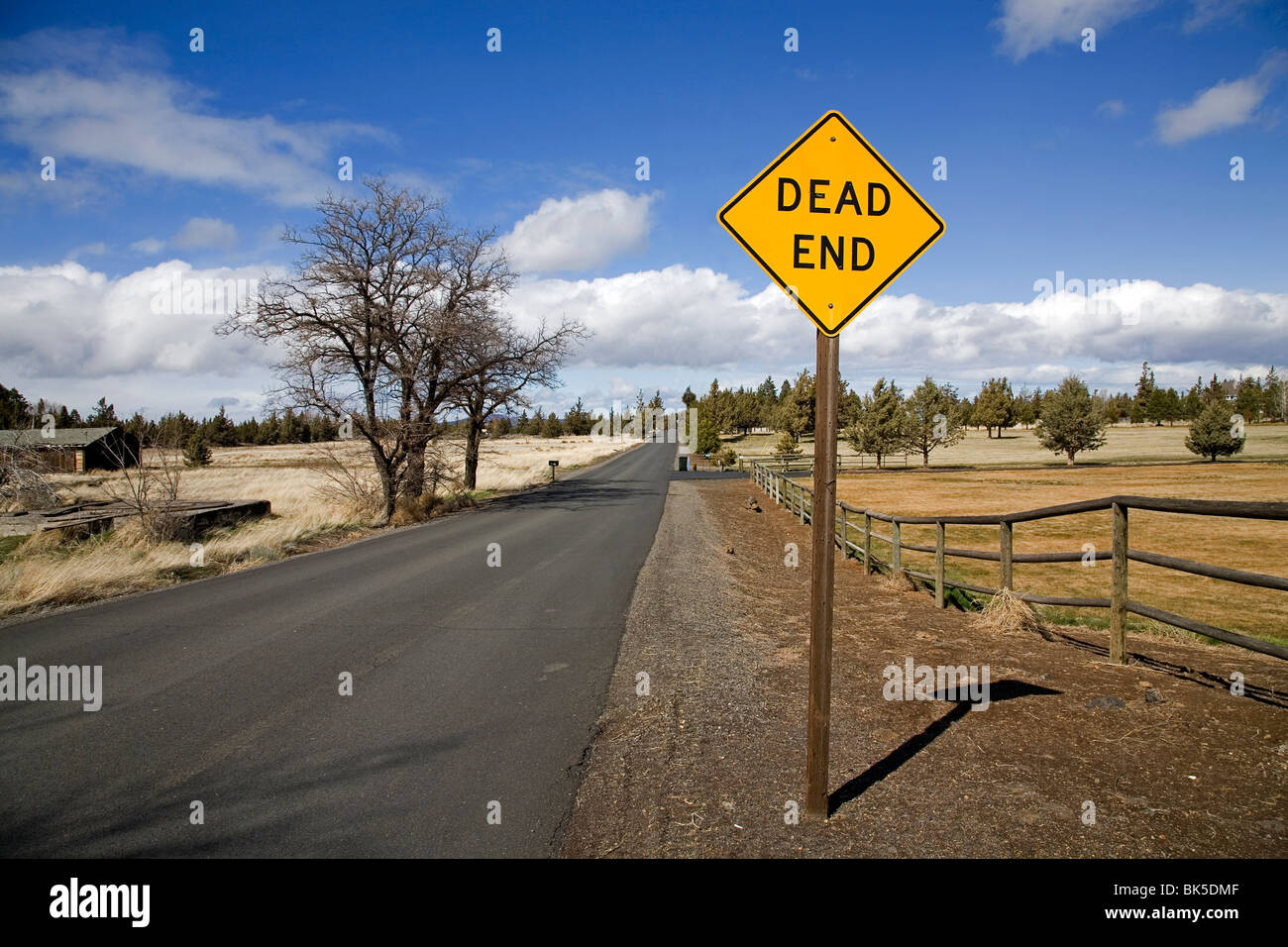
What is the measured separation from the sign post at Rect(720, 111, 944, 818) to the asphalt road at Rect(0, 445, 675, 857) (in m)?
2.02

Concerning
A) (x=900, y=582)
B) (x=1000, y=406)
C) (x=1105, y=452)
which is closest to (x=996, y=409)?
(x=1000, y=406)

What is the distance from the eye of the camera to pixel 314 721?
5.25 meters

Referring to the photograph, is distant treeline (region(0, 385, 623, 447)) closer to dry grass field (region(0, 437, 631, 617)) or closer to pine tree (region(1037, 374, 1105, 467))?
dry grass field (region(0, 437, 631, 617))

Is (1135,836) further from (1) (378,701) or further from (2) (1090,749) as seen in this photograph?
(1) (378,701)

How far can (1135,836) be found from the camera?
131 inches

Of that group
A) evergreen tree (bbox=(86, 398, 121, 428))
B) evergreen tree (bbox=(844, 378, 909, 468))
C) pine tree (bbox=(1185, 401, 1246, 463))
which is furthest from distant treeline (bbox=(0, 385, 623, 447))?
pine tree (bbox=(1185, 401, 1246, 463))

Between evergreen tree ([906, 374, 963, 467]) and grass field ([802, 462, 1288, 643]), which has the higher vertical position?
evergreen tree ([906, 374, 963, 467])

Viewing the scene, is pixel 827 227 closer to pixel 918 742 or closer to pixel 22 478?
pixel 918 742

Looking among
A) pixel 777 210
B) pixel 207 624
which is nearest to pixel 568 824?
pixel 777 210

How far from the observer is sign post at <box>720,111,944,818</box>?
11.9 ft

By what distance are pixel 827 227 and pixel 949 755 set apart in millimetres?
3234

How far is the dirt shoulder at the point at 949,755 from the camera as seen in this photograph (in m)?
3.43

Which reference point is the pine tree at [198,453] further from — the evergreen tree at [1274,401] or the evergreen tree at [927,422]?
the evergreen tree at [1274,401]
